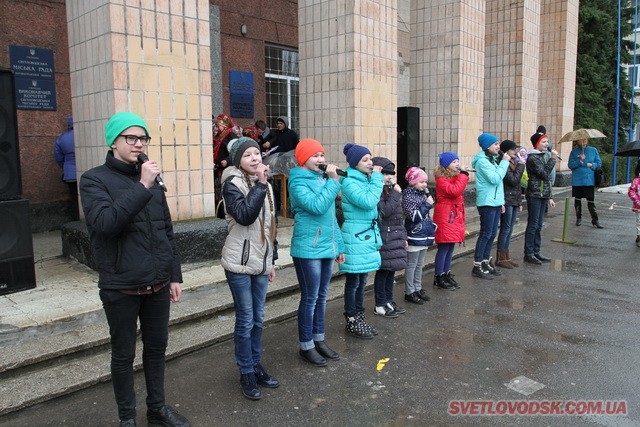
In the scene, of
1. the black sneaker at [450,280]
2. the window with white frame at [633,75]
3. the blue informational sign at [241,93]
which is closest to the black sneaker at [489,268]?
the black sneaker at [450,280]

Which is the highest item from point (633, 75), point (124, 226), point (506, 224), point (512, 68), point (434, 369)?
point (633, 75)

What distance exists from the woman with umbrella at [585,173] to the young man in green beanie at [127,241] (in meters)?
9.80

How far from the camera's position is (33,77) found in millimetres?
8312

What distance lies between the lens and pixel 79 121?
20.0ft

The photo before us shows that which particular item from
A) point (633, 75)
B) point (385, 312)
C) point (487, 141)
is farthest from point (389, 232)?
point (633, 75)

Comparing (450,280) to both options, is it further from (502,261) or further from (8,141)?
(8,141)

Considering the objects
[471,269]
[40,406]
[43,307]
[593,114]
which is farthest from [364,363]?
[593,114]

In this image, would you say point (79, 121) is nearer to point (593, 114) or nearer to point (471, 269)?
point (471, 269)

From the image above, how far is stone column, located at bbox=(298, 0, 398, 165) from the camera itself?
8.15 metres

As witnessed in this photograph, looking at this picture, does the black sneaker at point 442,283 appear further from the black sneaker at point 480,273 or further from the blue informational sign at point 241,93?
the blue informational sign at point 241,93

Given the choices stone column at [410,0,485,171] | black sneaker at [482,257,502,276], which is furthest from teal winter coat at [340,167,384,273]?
stone column at [410,0,485,171]

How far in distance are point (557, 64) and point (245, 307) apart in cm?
1550

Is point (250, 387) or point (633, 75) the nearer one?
point (250, 387)

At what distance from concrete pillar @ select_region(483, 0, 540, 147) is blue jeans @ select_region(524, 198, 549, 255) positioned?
Answer: 560 cm
